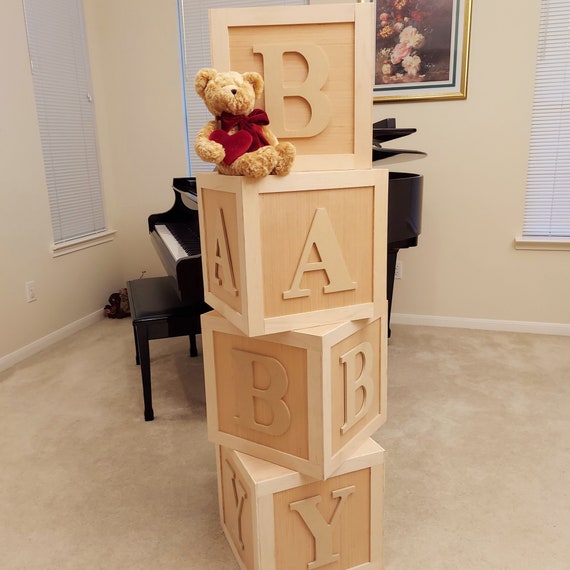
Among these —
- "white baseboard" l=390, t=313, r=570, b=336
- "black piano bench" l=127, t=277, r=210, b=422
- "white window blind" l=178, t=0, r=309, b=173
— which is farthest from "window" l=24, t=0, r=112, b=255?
"white baseboard" l=390, t=313, r=570, b=336

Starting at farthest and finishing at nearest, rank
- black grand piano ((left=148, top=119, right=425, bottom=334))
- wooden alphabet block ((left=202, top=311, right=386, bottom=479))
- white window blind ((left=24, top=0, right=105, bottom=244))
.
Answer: white window blind ((left=24, top=0, right=105, bottom=244))
black grand piano ((left=148, top=119, right=425, bottom=334))
wooden alphabet block ((left=202, top=311, right=386, bottom=479))

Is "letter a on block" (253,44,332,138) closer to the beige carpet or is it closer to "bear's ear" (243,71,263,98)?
"bear's ear" (243,71,263,98)

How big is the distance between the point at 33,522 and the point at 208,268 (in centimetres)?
103

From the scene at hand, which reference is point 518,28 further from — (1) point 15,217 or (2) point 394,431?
(1) point 15,217

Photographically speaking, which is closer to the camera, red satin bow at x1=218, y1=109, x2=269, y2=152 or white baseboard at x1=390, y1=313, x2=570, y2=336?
red satin bow at x1=218, y1=109, x2=269, y2=152

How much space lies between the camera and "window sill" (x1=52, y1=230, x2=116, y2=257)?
3238 millimetres

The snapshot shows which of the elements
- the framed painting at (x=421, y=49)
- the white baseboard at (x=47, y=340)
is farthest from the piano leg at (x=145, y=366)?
the framed painting at (x=421, y=49)

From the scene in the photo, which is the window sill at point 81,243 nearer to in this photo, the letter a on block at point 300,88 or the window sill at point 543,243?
the letter a on block at point 300,88

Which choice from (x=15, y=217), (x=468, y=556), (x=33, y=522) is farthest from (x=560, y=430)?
(x=15, y=217)

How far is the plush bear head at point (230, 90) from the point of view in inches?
41.4

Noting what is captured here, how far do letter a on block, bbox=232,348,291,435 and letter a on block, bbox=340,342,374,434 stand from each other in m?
0.14

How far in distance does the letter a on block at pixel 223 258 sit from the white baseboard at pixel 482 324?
7.82ft

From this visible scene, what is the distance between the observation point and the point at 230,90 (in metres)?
1.05

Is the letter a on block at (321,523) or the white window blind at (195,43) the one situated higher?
the white window blind at (195,43)
